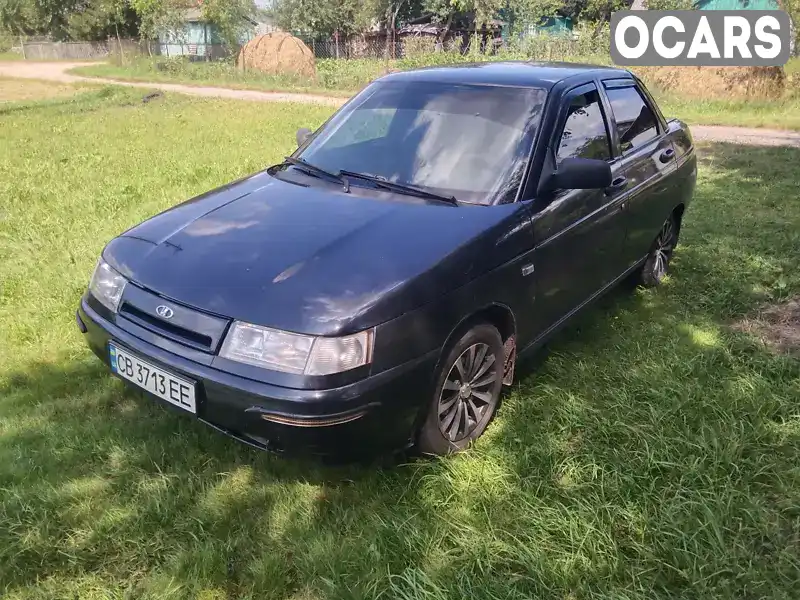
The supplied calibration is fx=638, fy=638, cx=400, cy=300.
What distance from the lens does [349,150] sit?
352 cm

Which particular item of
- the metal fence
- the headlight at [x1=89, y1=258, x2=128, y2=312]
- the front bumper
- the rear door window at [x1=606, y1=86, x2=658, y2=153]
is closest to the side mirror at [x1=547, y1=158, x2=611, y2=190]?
the rear door window at [x1=606, y1=86, x2=658, y2=153]

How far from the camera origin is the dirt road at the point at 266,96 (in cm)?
1103

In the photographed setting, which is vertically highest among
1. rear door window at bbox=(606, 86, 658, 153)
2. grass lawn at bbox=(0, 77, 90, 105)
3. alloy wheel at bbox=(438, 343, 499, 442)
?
rear door window at bbox=(606, 86, 658, 153)

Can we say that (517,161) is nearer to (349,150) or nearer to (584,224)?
(584,224)

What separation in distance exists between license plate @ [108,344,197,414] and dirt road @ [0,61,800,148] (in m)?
10.9

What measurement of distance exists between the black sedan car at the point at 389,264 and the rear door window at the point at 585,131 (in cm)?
2

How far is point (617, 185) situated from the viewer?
12.2 feet

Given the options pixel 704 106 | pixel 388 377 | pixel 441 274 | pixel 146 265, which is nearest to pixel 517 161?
pixel 441 274

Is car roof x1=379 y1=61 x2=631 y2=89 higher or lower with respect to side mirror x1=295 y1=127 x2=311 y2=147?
higher

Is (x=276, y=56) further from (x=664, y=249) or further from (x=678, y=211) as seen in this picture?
(x=664, y=249)

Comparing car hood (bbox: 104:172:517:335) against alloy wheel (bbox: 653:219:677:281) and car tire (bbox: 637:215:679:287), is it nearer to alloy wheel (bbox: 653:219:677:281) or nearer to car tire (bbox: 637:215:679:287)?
car tire (bbox: 637:215:679:287)

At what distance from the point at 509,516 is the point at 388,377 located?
0.77 meters

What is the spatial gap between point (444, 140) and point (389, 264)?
1.04 meters

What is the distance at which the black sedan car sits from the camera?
7.51 feet
